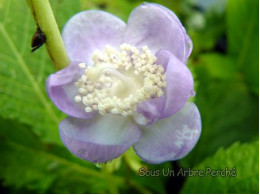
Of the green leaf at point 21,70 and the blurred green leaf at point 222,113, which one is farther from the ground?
the green leaf at point 21,70

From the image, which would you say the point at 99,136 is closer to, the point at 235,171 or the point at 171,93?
the point at 171,93

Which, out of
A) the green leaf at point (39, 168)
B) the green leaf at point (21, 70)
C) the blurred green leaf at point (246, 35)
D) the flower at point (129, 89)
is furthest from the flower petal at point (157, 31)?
the blurred green leaf at point (246, 35)

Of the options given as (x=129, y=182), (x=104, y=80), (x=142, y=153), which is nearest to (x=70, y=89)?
(x=104, y=80)

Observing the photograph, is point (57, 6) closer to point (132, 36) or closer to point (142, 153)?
point (132, 36)

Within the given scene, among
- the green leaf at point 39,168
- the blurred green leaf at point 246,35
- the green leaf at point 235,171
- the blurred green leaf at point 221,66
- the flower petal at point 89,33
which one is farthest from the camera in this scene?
the blurred green leaf at point 221,66

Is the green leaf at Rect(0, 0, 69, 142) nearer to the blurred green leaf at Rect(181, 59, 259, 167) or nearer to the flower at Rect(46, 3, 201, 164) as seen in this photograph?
the flower at Rect(46, 3, 201, 164)

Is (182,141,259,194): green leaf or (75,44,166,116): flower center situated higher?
(75,44,166,116): flower center

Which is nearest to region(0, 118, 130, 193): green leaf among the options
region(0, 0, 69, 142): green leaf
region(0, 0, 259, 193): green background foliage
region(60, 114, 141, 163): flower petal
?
region(0, 0, 259, 193): green background foliage

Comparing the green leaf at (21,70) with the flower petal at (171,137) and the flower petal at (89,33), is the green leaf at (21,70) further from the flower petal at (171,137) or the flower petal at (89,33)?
the flower petal at (171,137)
